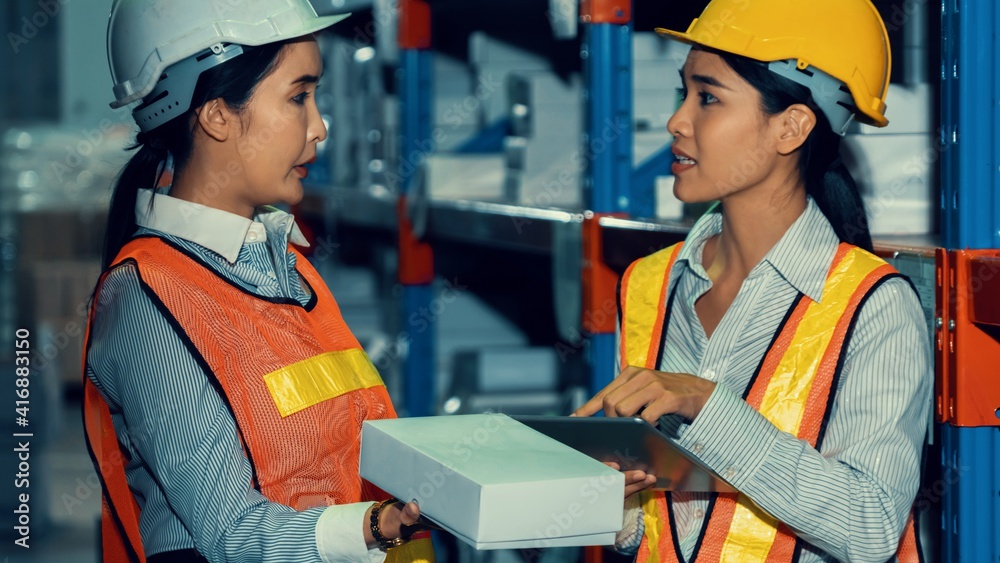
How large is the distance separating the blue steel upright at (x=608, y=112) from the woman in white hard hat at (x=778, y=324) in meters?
0.47

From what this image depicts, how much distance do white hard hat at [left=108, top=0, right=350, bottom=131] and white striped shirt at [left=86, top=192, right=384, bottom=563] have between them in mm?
224

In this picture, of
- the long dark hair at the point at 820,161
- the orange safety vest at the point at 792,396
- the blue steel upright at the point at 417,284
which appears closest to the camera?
the orange safety vest at the point at 792,396

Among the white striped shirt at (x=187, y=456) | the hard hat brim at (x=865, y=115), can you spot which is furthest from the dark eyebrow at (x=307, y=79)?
the hard hat brim at (x=865, y=115)

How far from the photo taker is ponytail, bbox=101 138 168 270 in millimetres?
1423

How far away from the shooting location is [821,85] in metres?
1.35

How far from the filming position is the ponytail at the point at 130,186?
4.67ft

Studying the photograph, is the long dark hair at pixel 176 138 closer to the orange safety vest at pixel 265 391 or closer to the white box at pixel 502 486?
the orange safety vest at pixel 265 391

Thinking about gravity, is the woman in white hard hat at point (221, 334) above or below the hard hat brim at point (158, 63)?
below

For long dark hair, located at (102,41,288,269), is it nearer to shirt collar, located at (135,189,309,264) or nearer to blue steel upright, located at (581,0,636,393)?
shirt collar, located at (135,189,309,264)

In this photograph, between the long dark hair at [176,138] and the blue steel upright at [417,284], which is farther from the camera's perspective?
the blue steel upright at [417,284]

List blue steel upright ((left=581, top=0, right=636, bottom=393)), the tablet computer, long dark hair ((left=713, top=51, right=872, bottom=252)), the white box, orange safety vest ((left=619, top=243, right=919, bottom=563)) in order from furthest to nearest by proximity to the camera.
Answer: blue steel upright ((left=581, top=0, right=636, bottom=393)) < long dark hair ((left=713, top=51, right=872, bottom=252)) < orange safety vest ((left=619, top=243, right=919, bottom=563)) < the tablet computer < the white box

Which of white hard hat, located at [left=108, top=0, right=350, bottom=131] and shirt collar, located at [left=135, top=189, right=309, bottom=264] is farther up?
white hard hat, located at [left=108, top=0, right=350, bottom=131]

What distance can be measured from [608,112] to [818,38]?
0.70 meters

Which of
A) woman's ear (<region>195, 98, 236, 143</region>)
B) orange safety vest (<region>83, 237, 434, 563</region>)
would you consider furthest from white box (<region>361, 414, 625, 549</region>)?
woman's ear (<region>195, 98, 236, 143</region>)
